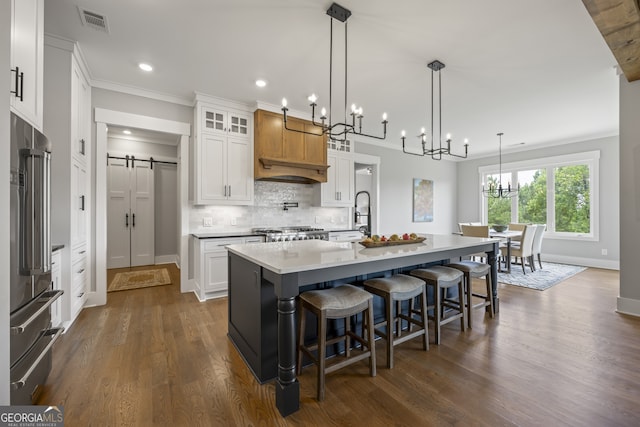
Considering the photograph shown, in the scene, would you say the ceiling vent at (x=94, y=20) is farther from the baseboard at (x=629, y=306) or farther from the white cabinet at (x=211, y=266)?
the baseboard at (x=629, y=306)

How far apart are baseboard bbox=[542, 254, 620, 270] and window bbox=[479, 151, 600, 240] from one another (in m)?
0.44

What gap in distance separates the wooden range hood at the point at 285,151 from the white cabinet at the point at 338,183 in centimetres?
29

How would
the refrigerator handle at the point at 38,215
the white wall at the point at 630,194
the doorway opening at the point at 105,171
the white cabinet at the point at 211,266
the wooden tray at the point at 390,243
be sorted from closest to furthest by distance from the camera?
the refrigerator handle at the point at 38,215, the wooden tray at the point at 390,243, the white wall at the point at 630,194, the doorway opening at the point at 105,171, the white cabinet at the point at 211,266

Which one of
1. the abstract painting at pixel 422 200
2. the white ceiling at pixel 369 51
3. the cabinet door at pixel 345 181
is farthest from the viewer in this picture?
the abstract painting at pixel 422 200

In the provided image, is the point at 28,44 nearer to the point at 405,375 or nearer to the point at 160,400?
the point at 160,400

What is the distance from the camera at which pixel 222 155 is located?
4.09 m

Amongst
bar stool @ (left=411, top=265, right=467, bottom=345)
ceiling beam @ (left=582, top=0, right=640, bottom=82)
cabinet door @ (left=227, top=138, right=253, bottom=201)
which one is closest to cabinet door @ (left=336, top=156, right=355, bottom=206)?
cabinet door @ (left=227, top=138, right=253, bottom=201)

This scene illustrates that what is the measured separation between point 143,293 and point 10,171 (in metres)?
3.09

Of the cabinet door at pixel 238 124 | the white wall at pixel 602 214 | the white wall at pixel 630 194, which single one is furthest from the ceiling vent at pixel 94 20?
the white wall at pixel 602 214

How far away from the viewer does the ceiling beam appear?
1849 mm

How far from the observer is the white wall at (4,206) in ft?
4.17

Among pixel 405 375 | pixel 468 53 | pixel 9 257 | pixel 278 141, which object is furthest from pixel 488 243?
pixel 9 257

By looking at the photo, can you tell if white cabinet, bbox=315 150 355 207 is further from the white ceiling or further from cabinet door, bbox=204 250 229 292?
cabinet door, bbox=204 250 229 292

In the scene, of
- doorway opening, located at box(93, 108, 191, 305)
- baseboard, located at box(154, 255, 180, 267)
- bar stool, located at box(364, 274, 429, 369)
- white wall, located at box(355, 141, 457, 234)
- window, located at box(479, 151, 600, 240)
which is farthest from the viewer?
white wall, located at box(355, 141, 457, 234)
